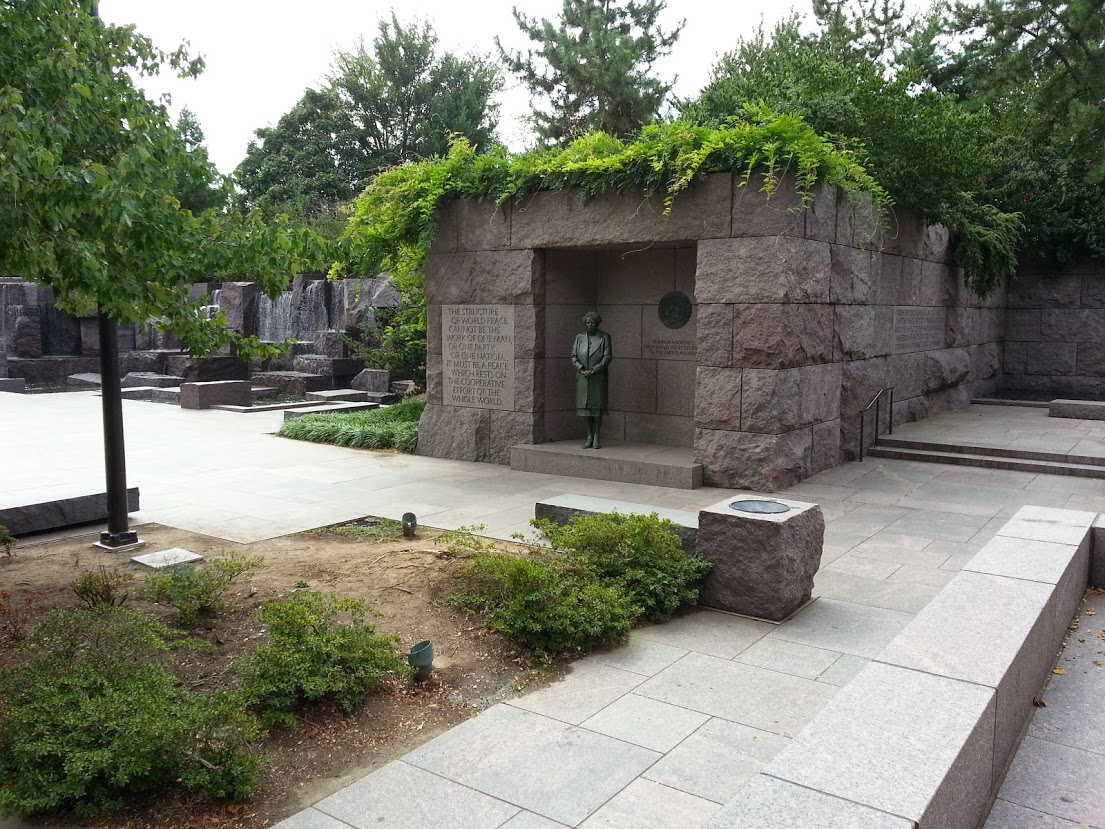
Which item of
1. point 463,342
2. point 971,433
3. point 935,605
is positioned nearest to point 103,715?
point 935,605

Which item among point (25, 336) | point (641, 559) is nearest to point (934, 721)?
point (641, 559)

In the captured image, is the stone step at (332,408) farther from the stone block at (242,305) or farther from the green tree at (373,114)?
the green tree at (373,114)

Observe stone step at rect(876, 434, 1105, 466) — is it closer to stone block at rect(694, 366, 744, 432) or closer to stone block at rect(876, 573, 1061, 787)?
stone block at rect(694, 366, 744, 432)

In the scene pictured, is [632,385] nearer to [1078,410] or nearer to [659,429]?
[659,429]

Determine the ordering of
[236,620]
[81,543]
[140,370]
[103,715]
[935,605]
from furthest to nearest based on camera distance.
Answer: [140,370]
[81,543]
[236,620]
[935,605]
[103,715]

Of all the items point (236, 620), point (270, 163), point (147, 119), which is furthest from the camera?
point (270, 163)

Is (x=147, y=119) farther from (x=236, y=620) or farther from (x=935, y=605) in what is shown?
(x=935, y=605)

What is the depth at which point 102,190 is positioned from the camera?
12.4 feet

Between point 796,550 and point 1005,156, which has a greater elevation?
point 1005,156

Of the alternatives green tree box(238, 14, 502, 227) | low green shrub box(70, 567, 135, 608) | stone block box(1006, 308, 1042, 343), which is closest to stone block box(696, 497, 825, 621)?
low green shrub box(70, 567, 135, 608)

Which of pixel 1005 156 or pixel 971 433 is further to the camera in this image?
pixel 1005 156

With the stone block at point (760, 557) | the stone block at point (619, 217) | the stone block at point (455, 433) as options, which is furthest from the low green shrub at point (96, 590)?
the stone block at point (619, 217)

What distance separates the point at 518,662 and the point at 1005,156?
17270 mm

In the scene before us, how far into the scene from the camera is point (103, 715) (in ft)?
11.9
